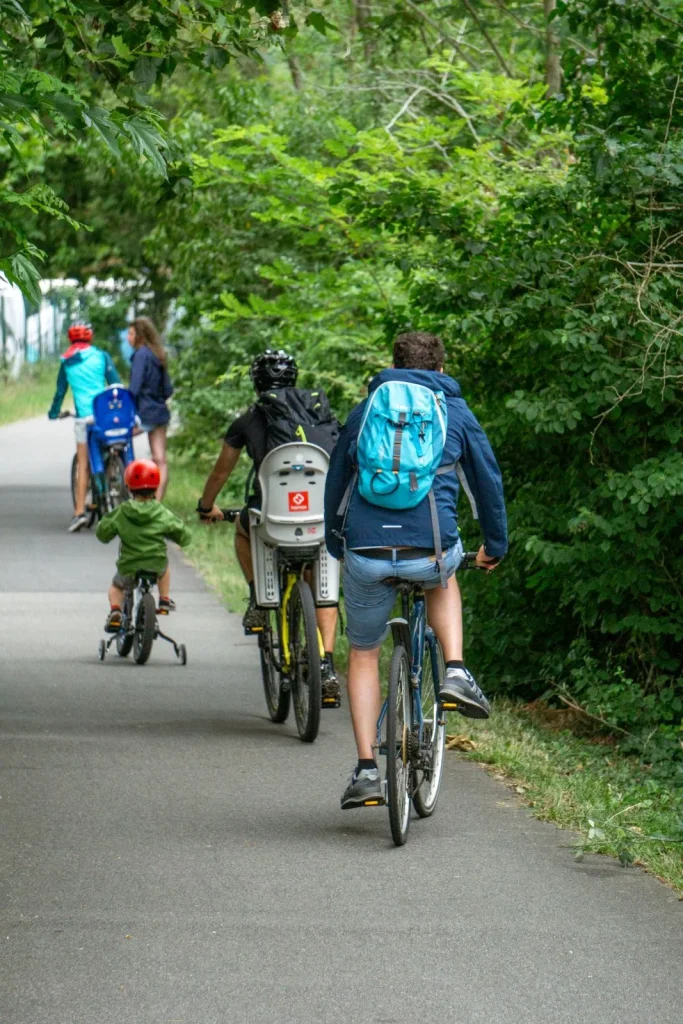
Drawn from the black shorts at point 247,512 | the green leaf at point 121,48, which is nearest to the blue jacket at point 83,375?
the black shorts at point 247,512

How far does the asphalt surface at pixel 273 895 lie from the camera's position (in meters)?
4.67

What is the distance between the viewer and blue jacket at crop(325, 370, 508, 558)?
6.28 meters

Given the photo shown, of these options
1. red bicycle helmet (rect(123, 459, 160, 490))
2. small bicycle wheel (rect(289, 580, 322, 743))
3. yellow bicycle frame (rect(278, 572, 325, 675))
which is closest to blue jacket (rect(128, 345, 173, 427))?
red bicycle helmet (rect(123, 459, 160, 490))

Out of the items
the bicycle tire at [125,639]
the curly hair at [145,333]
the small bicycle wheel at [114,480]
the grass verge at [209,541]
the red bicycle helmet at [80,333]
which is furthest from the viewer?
the red bicycle helmet at [80,333]

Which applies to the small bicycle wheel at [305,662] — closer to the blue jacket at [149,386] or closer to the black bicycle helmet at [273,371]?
the black bicycle helmet at [273,371]

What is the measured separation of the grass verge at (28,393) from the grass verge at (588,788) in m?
31.4

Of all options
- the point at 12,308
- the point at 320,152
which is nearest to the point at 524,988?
the point at 320,152

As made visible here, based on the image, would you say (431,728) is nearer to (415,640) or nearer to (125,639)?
(415,640)

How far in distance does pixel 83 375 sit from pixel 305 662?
9554 millimetres

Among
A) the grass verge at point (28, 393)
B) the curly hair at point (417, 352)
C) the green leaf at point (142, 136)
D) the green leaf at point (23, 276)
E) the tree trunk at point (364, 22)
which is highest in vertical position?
the tree trunk at point (364, 22)

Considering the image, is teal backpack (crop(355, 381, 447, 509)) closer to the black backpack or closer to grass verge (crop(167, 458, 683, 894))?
grass verge (crop(167, 458, 683, 894))

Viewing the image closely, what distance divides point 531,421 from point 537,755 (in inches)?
67.5

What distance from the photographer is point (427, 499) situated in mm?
6301

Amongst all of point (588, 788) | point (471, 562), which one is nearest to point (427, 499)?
point (471, 562)
